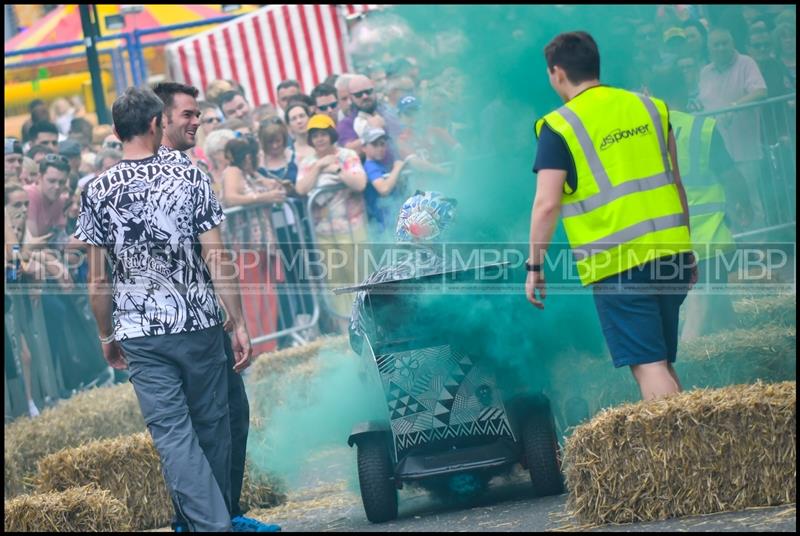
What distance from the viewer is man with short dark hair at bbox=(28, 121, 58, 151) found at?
1052 centimetres

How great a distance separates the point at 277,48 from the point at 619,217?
7.23 meters

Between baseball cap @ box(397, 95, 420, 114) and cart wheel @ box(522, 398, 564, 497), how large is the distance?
4051 mm

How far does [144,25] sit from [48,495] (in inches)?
390

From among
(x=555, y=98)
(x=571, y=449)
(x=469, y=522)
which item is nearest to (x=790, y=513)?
(x=571, y=449)

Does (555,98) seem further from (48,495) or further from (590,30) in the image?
(48,495)

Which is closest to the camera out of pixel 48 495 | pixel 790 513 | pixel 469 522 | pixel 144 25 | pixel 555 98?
pixel 790 513

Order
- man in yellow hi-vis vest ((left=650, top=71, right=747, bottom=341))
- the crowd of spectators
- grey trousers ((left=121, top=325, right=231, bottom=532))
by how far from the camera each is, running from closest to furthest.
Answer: grey trousers ((left=121, top=325, right=231, bottom=532)), man in yellow hi-vis vest ((left=650, top=71, right=747, bottom=341)), the crowd of spectators

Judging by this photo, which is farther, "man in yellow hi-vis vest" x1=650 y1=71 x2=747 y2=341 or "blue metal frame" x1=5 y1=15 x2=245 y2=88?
"blue metal frame" x1=5 y1=15 x2=245 y2=88

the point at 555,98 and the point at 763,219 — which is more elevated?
the point at 555,98

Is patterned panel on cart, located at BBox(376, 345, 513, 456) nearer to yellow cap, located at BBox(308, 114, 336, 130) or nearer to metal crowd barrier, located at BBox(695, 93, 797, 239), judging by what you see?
metal crowd barrier, located at BBox(695, 93, 797, 239)

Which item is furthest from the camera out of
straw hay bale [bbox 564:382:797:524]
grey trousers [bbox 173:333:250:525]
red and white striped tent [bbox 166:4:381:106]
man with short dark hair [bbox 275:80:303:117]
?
red and white striped tent [bbox 166:4:381:106]

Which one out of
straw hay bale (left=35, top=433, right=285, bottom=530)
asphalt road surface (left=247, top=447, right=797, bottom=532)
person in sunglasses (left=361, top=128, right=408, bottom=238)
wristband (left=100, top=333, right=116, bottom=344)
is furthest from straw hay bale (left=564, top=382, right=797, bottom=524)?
person in sunglasses (left=361, top=128, right=408, bottom=238)

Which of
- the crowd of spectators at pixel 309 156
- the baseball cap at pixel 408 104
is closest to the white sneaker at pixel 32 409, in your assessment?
the crowd of spectators at pixel 309 156

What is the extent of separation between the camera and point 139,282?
4820mm
